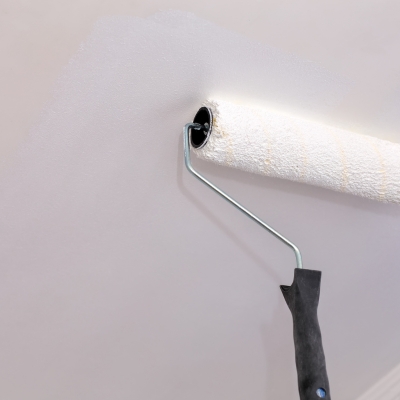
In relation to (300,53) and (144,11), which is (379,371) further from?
(144,11)

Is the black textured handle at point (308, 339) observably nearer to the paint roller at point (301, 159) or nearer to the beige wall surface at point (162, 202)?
the paint roller at point (301, 159)

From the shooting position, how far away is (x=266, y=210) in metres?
0.82

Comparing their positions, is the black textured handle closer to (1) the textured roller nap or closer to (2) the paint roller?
(2) the paint roller

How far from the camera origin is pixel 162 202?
761 mm

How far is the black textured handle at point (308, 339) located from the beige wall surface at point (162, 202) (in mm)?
239

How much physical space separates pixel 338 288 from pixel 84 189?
2.18 feet

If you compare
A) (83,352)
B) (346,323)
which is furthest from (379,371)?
(83,352)

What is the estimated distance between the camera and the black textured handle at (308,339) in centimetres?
56

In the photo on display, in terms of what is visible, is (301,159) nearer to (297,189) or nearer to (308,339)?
(297,189)

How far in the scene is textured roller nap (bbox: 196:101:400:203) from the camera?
64 centimetres

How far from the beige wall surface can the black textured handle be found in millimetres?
239

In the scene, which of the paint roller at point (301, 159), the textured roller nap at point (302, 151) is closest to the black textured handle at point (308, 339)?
the paint roller at point (301, 159)

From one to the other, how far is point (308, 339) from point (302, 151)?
283 mm

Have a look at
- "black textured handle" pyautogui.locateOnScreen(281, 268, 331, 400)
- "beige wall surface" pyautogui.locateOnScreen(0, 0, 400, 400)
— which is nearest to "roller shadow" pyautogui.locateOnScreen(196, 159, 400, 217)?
"beige wall surface" pyautogui.locateOnScreen(0, 0, 400, 400)
